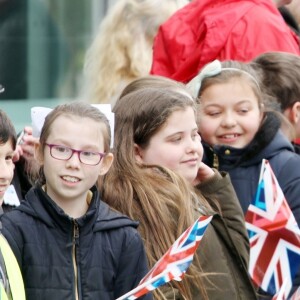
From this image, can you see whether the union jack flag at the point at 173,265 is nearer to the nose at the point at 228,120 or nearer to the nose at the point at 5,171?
the nose at the point at 5,171

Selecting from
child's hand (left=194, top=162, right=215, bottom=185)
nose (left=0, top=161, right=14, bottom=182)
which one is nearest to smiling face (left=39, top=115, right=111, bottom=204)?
nose (left=0, top=161, right=14, bottom=182)

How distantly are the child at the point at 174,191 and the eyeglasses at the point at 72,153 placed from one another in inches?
19.1

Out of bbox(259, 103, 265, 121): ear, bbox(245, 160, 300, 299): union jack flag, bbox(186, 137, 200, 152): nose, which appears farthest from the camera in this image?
bbox(259, 103, 265, 121): ear

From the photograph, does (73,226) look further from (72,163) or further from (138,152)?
(138,152)

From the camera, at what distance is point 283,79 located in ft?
20.8

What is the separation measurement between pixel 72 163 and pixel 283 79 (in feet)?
7.08

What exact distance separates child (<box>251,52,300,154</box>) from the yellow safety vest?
7.88 feet

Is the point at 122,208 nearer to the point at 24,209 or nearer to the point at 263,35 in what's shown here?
the point at 24,209

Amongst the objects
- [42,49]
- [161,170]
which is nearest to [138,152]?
[161,170]

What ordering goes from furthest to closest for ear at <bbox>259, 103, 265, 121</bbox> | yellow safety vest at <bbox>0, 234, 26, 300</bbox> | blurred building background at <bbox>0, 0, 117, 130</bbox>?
blurred building background at <bbox>0, 0, 117, 130</bbox>
ear at <bbox>259, 103, 265, 121</bbox>
yellow safety vest at <bbox>0, 234, 26, 300</bbox>

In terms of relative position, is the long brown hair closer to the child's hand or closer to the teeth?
the child's hand

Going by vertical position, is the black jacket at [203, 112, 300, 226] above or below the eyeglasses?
below

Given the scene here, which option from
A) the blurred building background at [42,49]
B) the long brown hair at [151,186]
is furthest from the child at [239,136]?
the blurred building background at [42,49]

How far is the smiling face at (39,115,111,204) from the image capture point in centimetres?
445
